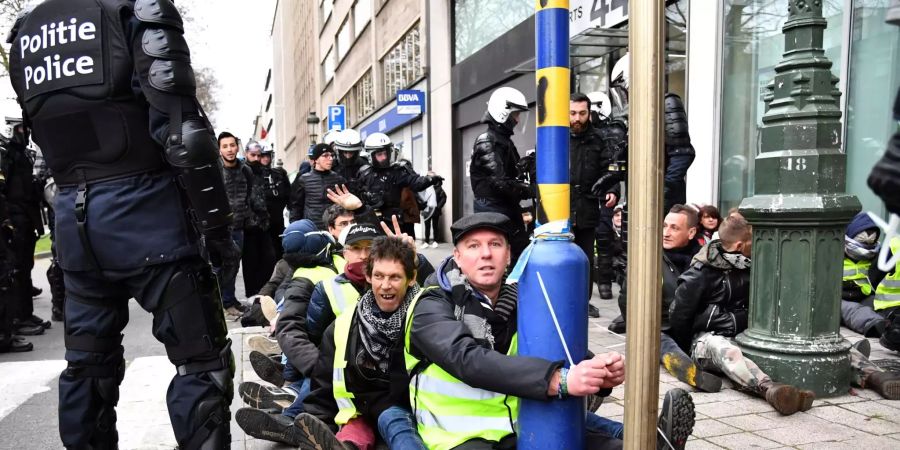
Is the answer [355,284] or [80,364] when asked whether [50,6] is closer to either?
[80,364]

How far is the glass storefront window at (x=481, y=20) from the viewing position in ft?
47.0

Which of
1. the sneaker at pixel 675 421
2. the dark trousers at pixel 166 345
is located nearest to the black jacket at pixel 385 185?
the dark trousers at pixel 166 345

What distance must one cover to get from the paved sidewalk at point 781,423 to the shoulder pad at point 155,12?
2.03m

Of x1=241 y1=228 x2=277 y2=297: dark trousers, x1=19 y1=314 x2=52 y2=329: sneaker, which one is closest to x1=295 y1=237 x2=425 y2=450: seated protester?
x1=19 y1=314 x2=52 y2=329: sneaker

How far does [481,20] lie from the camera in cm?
1641

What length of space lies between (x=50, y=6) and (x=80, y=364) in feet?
4.50

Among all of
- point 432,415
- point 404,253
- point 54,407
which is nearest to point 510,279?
point 432,415

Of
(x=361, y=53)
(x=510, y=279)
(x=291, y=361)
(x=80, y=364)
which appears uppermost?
(x=361, y=53)

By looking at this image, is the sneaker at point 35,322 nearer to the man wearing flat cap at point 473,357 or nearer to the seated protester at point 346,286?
the seated protester at point 346,286

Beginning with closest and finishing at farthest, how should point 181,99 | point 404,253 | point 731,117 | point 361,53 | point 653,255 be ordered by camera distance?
point 653,255, point 181,99, point 404,253, point 731,117, point 361,53

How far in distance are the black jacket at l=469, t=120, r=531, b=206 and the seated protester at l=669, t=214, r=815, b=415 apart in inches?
67.0

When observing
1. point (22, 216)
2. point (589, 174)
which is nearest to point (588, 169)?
point (589, 174)

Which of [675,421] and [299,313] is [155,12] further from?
[675,421]

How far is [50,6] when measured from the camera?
9.43ft
